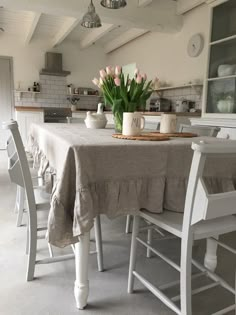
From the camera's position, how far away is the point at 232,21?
10.0 feet

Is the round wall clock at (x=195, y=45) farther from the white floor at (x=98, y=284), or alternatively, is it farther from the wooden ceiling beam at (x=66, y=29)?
the white floor at (x=98, y=284)

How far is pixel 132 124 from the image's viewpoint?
4.89 ft

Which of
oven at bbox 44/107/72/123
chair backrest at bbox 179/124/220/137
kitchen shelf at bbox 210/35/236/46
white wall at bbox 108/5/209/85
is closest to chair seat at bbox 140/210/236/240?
chair backrest at bbox 179/124/220/137

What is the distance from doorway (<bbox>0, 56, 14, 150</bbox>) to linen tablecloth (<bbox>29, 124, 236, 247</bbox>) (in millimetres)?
5735

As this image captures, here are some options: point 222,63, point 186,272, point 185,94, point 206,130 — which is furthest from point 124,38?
point 186,272

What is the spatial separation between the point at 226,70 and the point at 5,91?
5.18m

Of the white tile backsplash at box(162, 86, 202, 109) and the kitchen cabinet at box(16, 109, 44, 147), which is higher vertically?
the white tile backsplash at box(162, 86, 202, 109)

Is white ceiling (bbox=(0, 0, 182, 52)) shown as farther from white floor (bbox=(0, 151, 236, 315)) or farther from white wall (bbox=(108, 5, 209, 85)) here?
white floor (bbox=(0, 151, 236, 315))

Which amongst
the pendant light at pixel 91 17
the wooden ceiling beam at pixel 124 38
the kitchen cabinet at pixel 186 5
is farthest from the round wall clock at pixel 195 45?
the pendant light at pixel 91 17

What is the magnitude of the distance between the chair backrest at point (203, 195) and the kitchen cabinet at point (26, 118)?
16.9ft

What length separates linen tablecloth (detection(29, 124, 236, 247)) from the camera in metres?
1.09

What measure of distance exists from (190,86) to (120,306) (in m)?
3.59

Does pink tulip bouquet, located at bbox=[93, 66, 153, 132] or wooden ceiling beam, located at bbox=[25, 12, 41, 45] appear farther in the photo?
wooden ceiling beam, located at bbox=[25, 12, 41, 45]

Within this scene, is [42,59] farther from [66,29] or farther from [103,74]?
[103,74]
